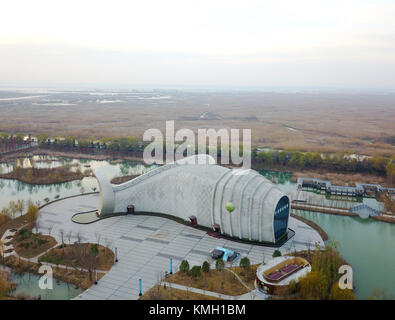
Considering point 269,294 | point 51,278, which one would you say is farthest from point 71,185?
point 269,294

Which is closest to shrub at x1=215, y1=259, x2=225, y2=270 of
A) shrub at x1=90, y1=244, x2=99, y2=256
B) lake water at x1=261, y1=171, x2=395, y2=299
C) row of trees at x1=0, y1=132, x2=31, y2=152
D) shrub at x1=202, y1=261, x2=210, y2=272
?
shrub at x1=202, y1=261, x2=210, y2=272

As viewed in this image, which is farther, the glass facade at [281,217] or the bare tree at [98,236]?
the bare tree at [98,236]

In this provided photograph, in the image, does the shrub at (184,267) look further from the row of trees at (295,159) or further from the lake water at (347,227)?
the row of trees at (295,159)

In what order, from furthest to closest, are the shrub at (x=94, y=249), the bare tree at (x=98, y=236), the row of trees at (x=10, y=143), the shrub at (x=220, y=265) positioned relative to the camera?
the row of trees at (x=10, y=143), the bare tree at (x=98, y=236), the shrub at (x=94, y=249), the shrub at (x=220, y=265)

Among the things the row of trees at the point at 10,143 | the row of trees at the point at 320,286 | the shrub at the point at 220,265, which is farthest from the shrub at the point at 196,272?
the row of trees at the point at 10,143

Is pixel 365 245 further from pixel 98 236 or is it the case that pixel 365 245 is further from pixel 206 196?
pixel 98 236

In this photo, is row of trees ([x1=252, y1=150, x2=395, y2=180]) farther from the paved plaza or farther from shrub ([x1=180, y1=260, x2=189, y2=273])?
shrub ([x1=180, y1=260, x2=189, y2=273])
